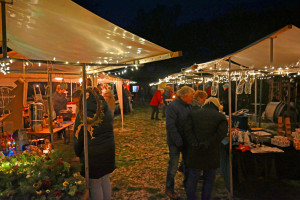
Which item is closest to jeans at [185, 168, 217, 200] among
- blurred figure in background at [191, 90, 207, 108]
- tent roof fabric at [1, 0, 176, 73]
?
blurred figure in background at [191, 90, 207, 108]

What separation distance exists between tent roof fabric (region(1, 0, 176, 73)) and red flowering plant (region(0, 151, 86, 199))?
1.54 m

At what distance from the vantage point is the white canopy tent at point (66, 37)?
2201mm

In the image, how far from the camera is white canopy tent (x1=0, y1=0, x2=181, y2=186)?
7.22 feet

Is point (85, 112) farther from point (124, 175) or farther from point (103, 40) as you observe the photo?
point (124, 175)

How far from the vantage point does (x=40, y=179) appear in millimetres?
1995

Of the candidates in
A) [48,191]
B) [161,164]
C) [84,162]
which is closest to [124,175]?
[161,164]

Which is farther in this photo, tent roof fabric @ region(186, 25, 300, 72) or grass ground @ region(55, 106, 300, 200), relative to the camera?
tent roof fabric @ region(186, 25, 300, 72)

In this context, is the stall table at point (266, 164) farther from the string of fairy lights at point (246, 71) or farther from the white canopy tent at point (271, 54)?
the string of fairy lights at point (246, 71)

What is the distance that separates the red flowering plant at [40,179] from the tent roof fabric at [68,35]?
60.7 inches

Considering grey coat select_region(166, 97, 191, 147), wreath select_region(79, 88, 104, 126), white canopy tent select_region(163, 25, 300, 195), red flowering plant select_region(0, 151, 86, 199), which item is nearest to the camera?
red flowering plant select_region(0, 151, 86, 199)

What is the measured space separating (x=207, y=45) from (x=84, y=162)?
1290 inches

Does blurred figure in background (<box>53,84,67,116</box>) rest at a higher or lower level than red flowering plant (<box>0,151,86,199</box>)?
higher

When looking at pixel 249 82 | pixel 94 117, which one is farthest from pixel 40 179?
pixel 249 82

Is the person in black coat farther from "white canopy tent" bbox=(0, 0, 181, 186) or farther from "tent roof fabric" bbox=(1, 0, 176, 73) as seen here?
"tent roof fabric" bbox=(1, 0, 176, 73)
